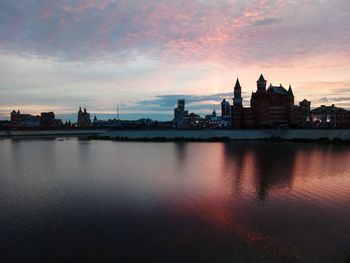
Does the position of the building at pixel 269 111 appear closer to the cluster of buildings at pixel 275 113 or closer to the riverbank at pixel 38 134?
the cluster of buildings at pixel 275 113

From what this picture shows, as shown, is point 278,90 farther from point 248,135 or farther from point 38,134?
point 38,134

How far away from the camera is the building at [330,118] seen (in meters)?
145

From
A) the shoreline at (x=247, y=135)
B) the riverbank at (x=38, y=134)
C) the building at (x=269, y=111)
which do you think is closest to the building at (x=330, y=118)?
the building at (x=269, y=111)

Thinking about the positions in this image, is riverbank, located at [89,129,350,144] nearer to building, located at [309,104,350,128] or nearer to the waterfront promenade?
the waterfront promenade

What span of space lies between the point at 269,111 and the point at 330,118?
1317 inches

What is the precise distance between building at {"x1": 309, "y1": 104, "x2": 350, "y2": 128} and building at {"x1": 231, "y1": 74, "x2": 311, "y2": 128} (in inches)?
401

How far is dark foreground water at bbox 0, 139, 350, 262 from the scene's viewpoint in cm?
1652

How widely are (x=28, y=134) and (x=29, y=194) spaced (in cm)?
16330

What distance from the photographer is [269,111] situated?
144 metres

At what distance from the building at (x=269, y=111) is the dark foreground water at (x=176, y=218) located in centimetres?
10649

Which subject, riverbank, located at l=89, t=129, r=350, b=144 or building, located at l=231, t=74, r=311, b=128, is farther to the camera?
building, located at l=231, t=74, r=311, b=128

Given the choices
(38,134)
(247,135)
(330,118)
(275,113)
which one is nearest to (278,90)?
(275,113)

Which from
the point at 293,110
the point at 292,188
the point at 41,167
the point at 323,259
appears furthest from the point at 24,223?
the point at 293,110

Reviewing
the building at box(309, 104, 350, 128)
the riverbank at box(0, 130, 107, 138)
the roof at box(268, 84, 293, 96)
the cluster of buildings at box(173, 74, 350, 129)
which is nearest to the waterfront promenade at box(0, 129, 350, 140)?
the cluster of buildings at box(173, 74, 350, 129)
